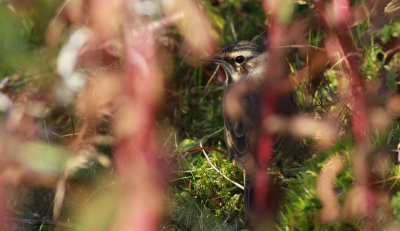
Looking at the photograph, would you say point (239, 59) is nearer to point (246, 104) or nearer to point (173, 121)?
point (246, 104)

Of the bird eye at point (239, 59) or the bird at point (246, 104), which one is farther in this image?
the bird eye at point (239, 59)

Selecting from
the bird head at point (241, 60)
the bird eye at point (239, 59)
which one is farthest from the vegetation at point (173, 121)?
the bird eye at point (239, 59)

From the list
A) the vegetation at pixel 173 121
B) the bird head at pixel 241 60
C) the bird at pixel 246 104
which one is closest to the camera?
the vegetation at pixel 173 121

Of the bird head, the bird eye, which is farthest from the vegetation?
the bird eye

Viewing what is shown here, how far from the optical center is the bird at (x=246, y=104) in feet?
10.6

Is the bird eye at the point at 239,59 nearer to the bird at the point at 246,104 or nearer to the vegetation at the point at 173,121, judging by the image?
the bird at the point at 246,104

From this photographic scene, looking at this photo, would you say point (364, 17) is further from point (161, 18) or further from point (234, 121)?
point (161, 18)

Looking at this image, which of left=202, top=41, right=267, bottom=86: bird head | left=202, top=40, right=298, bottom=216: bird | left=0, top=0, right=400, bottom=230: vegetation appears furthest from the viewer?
left=202, top=41, right=267, bottom=86: bird head

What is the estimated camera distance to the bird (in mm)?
3240

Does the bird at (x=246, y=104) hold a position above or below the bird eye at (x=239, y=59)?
below

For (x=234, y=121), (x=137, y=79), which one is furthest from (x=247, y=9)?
(x=137, y=79)

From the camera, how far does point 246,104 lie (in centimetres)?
368

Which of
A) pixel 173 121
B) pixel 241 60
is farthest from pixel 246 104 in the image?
pixel 173 121

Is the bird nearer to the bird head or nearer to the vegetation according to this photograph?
the bird head
